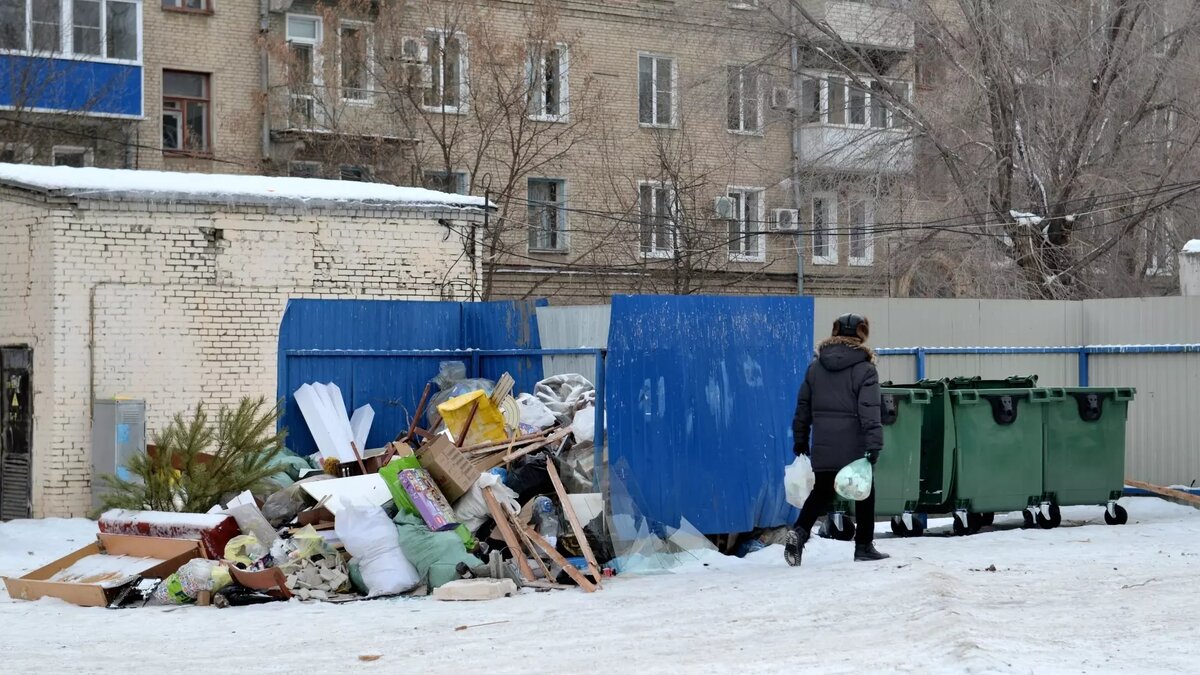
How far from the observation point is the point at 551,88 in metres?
30.6

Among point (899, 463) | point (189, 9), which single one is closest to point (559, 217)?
point (189, 9)

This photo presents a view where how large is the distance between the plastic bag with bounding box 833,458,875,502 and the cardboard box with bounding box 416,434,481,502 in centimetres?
247

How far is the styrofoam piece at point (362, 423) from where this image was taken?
14195 millimetres

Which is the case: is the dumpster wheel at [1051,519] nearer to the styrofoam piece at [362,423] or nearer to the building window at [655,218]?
the styrofoam piece at [362,423]

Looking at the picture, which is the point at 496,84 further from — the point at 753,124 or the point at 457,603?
the point at 457,603

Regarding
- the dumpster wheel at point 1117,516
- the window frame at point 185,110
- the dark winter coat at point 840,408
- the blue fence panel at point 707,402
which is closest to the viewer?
the dark winter coat at point 840,408

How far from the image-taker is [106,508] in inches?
437

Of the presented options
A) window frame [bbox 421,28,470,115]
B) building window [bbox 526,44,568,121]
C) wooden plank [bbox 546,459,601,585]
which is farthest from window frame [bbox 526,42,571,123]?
wooden plank [bbox 546,459,601,585]

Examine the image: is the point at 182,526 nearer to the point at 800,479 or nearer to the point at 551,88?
the point at 800,479

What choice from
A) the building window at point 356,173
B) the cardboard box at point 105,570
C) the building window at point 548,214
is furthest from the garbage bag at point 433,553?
the building window at point 548,214

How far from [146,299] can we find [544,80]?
53.1 ft

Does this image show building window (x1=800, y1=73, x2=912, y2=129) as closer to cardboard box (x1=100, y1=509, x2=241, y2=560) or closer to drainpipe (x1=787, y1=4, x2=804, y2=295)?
drainpipe (x1=787, y1=4, x2=804, y2=295)

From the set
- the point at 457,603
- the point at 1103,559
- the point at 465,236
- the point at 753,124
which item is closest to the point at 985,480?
the point at 1103,559

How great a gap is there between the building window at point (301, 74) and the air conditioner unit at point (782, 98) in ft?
27.5
